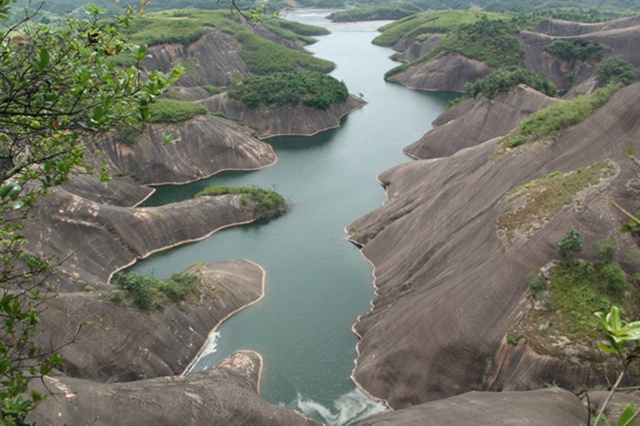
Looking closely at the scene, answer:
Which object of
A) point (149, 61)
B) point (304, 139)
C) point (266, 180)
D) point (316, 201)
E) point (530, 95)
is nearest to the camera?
point (316, 201)

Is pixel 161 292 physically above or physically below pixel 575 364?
below

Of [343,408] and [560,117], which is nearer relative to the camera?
[343,408]

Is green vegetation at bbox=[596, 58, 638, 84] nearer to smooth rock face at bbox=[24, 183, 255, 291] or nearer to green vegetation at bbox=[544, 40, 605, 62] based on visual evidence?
green vegetation at bbox=[544, 40, 605, 62]

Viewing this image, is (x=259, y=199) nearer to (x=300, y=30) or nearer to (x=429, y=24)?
(x=429, y=24)

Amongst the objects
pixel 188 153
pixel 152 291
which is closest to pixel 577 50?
pixel 188 153

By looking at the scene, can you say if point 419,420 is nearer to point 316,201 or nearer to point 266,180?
point 316,201

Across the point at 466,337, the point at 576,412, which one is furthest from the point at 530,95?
the point at 576,412

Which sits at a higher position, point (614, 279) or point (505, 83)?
point (614, 279)

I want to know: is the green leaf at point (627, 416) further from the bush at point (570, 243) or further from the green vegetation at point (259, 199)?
the green vegetation at point (259, 199)
